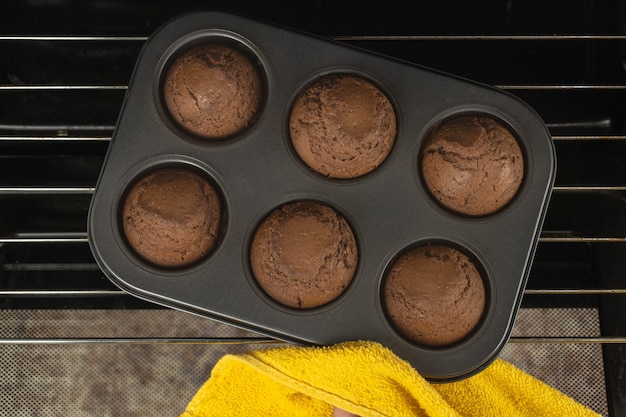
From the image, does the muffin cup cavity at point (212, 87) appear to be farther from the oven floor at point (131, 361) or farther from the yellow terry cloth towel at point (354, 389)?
the oven floor at point (131, 361)

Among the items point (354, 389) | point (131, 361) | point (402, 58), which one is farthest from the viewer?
point (131, 361)

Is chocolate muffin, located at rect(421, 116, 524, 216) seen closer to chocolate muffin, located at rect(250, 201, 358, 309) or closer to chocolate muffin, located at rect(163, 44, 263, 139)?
chocolate muffin, located at rect(250, 201, 358, 309)

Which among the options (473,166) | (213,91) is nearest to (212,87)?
(213,91)

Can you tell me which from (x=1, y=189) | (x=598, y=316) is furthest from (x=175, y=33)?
(x=598, y=316)

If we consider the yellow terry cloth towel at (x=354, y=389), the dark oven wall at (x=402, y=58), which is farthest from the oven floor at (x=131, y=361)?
the yellow terry cloth towel at (x=354, y=389)

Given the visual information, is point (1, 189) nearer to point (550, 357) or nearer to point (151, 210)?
point (151, 210)

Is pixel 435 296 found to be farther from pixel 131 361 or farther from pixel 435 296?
pixel 131 361

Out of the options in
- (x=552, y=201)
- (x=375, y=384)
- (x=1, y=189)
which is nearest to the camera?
(x=375, y=384)
